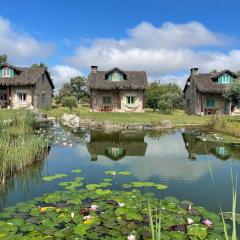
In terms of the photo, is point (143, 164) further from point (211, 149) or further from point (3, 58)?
point (3, 58)

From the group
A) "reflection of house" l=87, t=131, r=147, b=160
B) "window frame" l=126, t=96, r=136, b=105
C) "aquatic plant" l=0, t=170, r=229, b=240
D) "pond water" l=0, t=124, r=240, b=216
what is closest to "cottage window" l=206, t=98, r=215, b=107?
"window frame" l=126, t=96, r=136, b=105

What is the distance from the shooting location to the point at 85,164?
40.4ft

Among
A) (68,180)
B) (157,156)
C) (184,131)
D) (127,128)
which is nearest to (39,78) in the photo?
(127,128)

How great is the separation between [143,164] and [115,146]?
451 centimetres

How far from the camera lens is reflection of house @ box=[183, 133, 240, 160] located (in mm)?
14498

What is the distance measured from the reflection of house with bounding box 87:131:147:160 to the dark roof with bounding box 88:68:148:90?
18.9 meters

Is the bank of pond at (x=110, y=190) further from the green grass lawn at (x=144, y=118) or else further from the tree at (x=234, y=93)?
the green grass lawn at (x=144, y=118)

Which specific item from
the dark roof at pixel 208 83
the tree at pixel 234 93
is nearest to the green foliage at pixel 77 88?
the dark roof at pixel 208 83

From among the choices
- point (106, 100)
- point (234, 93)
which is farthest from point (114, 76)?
point (234, 93)

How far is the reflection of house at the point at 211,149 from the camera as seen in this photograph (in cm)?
1450

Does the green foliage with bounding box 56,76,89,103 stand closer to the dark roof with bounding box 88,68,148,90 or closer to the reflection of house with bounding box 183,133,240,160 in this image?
the dark roof with bounding box 88,68,148,90

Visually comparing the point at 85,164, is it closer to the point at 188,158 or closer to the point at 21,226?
the point at 188,158

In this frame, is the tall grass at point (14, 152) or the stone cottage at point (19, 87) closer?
the tall grass at point (14, 152)

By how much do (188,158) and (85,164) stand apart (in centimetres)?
431
